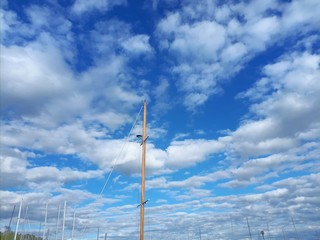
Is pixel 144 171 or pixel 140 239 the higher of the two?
pixel 144 171

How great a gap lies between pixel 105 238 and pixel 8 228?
3486 cm

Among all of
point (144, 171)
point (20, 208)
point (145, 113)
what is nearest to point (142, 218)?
point (144, 171)

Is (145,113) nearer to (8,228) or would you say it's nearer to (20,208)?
(20,208)

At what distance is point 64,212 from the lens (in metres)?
74.2

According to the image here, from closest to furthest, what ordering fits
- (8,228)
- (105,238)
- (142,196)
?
(142,196) → (8,228) → (105,238)

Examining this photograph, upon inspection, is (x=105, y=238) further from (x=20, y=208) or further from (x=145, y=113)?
(x=145, y=113)

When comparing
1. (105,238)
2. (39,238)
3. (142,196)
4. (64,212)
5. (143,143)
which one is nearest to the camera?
(142,196)

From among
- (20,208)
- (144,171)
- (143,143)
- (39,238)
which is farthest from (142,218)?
(39,238)

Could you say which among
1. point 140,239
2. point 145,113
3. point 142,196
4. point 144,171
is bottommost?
point 140,239

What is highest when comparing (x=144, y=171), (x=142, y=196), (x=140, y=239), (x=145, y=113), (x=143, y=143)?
(x=145, y=113)

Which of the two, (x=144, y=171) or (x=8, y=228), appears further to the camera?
(x=8, y=228)

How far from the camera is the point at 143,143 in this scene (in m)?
28.0

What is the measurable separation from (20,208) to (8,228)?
29.4 m

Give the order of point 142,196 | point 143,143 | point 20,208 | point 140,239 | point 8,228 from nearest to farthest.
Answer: point 140,239, point 142,196, point 143,143, point 20,208, point 8,228
